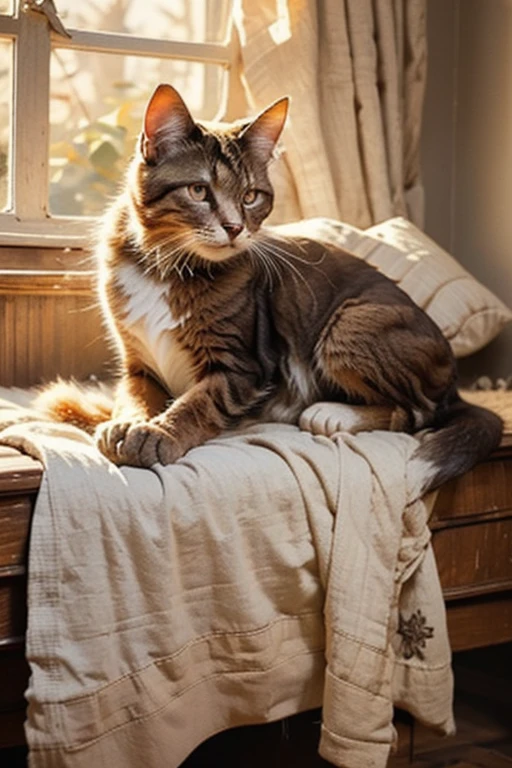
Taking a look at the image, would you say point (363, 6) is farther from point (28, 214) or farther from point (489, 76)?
point (28, 214)

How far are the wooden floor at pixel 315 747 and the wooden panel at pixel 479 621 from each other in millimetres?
177

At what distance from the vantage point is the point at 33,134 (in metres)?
2.37

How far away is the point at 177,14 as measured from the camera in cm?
255

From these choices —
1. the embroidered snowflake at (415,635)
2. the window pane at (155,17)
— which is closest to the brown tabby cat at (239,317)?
the embroidered snowflake at (415,635)

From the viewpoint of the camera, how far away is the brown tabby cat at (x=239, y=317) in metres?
1.73

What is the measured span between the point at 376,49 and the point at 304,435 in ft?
4.05

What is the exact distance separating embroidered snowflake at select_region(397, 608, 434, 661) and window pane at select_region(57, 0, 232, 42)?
1.51m

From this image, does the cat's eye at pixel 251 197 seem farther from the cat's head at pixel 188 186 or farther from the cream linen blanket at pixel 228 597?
the cream linen blanket at pixel 228 597

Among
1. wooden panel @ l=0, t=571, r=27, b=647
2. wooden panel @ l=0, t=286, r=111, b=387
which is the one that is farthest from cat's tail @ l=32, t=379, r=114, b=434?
wooden panel @ l=0, t=571, r=27, b=647

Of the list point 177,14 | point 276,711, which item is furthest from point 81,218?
point 276,711

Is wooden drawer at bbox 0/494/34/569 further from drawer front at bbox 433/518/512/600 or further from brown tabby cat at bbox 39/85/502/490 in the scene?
drawer front at bbox 433/518/512/600

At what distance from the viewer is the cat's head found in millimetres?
1708

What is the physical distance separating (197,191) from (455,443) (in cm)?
59

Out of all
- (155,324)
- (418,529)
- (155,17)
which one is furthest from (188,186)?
(155,17)
